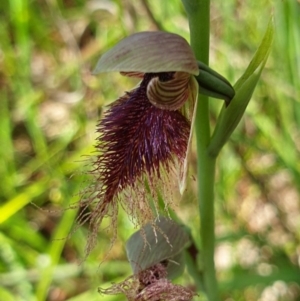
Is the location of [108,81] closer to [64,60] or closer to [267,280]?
[64,60]

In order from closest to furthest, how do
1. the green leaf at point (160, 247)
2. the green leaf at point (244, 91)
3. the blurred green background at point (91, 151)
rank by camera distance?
1. the green leaf at point (244, 91)
2. the green leaf at point (160, 247)
3. the blurred green background at point (91, 151)

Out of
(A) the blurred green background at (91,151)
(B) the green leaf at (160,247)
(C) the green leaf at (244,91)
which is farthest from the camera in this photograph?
(A) the blurred green background at (91,151)

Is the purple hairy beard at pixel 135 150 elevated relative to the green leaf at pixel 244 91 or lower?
lower

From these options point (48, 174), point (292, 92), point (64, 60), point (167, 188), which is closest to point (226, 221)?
point (292, 92)

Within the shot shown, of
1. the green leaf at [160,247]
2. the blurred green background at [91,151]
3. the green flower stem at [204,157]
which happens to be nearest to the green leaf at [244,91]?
the green flower stem at [204,157]

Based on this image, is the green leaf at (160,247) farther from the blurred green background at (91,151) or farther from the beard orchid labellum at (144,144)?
the blurred green background at (91,151)

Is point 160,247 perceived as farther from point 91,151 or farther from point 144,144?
point 91,151

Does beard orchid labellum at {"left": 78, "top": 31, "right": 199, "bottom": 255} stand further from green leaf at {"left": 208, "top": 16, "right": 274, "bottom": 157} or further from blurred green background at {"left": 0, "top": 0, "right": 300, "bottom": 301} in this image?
blurred green background at {"left": 0, "top": 0, "right": 300, "bottom": 301}
